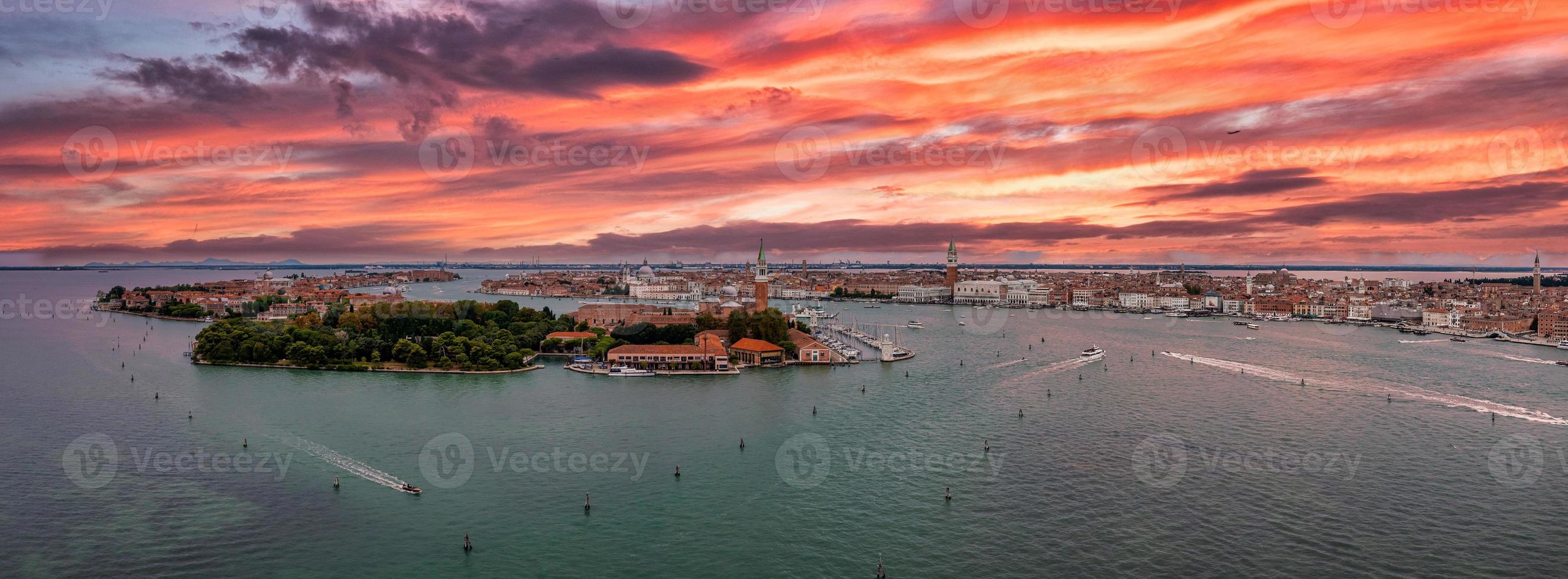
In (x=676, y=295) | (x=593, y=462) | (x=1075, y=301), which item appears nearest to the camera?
(x=593, y=462)

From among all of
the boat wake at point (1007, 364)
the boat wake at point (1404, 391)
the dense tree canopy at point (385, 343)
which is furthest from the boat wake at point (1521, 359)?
the dense tree canopy at point (385, 343)

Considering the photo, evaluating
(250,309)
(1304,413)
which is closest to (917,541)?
(1304,413)

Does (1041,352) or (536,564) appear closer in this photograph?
(536,564)

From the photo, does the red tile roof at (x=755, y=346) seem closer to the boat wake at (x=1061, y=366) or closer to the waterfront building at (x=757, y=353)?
the waterfront building at (x=757, y=353)

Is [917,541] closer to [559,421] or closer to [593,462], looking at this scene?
[593,462]

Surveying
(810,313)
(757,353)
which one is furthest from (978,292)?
(757,353)

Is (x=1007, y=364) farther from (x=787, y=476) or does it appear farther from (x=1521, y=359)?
(x=1521, y=359)

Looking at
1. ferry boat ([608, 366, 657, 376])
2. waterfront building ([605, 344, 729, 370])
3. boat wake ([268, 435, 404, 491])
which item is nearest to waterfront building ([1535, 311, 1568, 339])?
waterfront building ([605, 344, 729, 370])
